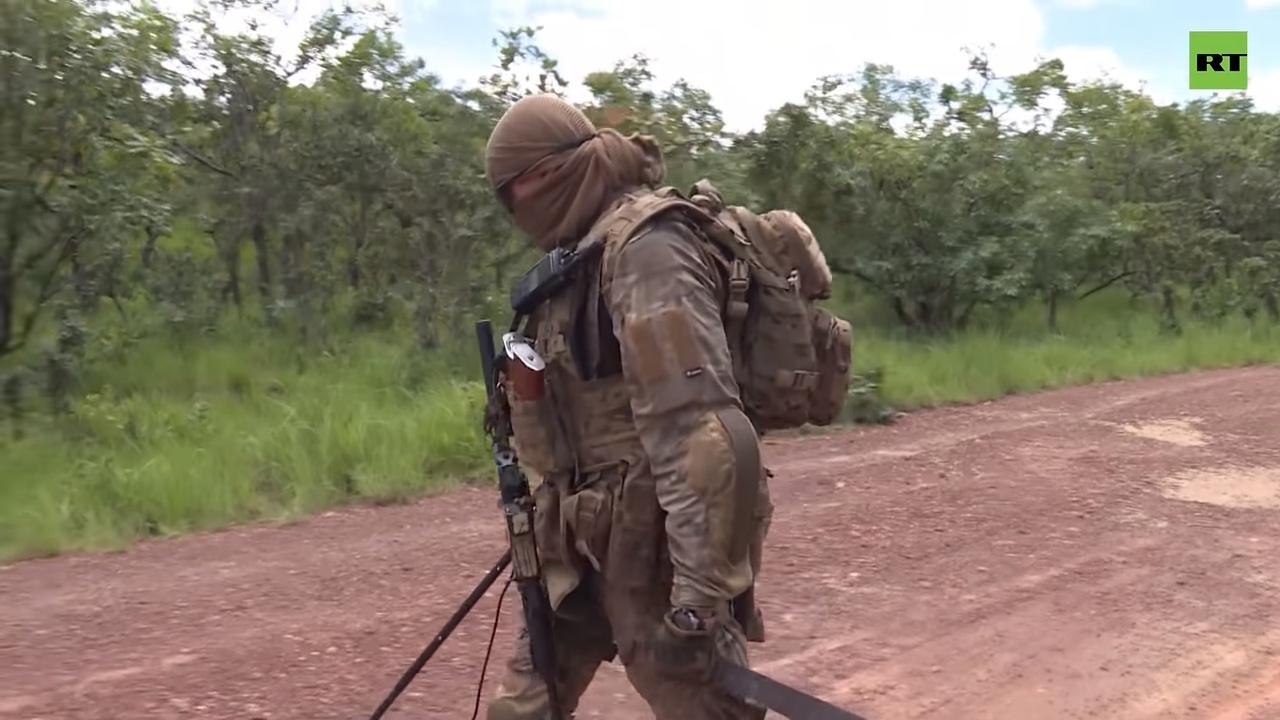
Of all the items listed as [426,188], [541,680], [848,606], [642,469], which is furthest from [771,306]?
[426,188]

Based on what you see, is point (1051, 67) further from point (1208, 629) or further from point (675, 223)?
point (675, 223)

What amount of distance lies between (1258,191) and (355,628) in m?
15.2

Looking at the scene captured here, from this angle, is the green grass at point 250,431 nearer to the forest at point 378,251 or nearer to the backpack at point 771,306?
the forest at point 378,251

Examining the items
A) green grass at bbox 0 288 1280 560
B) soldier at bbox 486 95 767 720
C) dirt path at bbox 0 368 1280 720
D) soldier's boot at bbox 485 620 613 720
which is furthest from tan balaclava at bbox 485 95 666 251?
green grass at bbox 0 288 1280 560

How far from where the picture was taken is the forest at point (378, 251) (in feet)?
23.0

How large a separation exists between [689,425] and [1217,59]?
1457 cm

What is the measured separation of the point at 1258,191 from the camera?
16.2 metres

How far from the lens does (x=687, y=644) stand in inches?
92.5

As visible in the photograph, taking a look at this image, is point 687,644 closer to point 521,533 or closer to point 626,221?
point 521,533

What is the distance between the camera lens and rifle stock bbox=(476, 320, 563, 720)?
2.63 metres

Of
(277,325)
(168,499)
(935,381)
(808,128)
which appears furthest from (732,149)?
(168,499)

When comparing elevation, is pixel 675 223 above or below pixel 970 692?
above

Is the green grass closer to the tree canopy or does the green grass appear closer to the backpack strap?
the tree canopy

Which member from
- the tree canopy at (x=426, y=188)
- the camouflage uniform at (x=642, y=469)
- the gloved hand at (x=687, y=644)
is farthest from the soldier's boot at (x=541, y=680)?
the tree canopy at (x=426, y=188)
